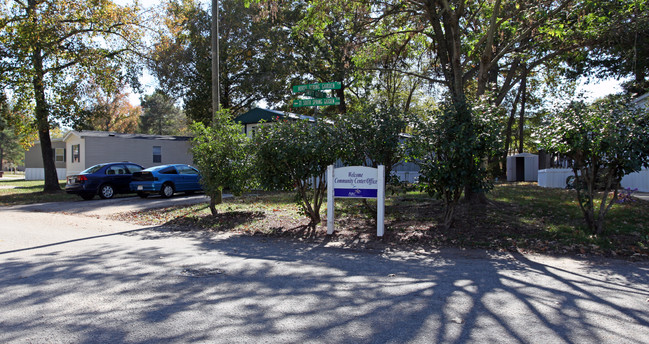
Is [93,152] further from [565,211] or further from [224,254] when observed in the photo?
[565,211]

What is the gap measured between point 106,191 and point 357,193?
13.0 meters

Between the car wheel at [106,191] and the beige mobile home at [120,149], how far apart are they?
8.27 m

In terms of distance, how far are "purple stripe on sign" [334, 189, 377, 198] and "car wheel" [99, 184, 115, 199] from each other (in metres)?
12.5

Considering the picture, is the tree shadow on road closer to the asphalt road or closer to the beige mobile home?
the asphalt road

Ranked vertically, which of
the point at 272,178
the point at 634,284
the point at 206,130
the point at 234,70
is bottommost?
the point at 634,284

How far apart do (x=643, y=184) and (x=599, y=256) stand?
424 inches

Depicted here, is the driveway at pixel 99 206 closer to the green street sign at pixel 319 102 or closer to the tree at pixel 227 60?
the green street sign at pixel 319 102

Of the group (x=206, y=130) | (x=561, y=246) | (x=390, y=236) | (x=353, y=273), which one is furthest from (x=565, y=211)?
(x=206, y=130)

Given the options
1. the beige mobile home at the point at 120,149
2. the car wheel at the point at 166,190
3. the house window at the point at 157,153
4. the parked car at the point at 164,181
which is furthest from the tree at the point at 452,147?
the house window at the point at 157,153

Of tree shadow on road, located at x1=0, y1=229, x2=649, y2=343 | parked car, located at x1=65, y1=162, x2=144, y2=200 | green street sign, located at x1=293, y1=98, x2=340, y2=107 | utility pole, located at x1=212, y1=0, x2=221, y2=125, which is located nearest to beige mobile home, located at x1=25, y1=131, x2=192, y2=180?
parked car, located at x1=65, y1=162, x2=144, y2=200

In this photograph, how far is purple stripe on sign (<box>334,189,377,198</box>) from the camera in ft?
27.7

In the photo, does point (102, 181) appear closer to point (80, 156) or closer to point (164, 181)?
point (164, 181)

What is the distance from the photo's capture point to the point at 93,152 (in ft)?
85.1

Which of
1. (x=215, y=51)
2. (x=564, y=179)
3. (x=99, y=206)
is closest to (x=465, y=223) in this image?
(x=215, y=51)
